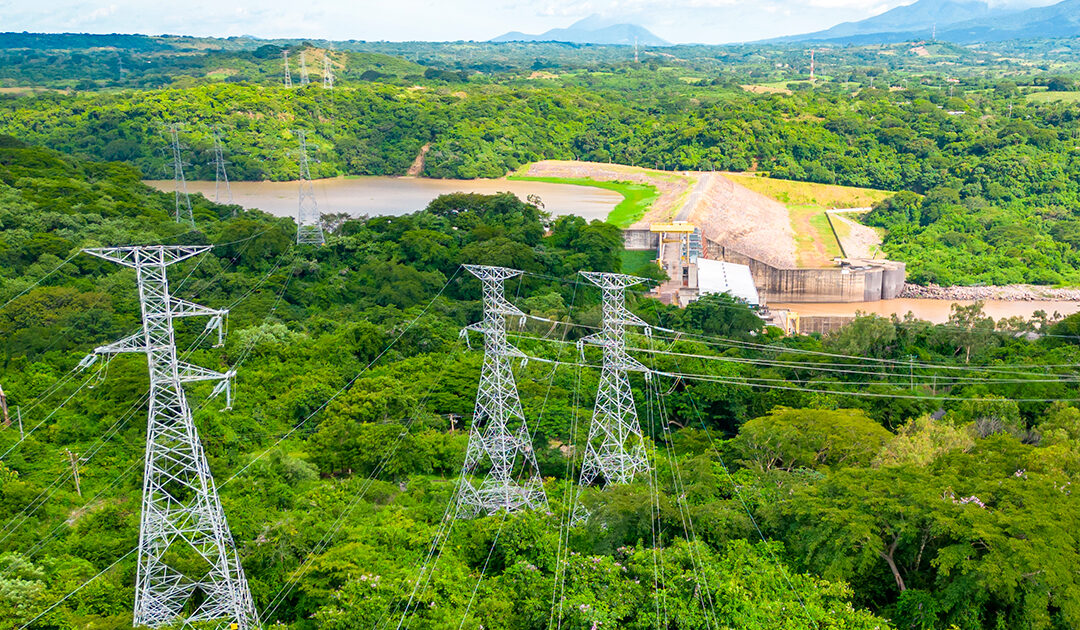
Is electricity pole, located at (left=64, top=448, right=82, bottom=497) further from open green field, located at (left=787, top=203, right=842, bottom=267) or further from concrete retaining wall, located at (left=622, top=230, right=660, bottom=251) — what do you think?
open green field, located at (left=787, top=203, right=842, bottom=267)

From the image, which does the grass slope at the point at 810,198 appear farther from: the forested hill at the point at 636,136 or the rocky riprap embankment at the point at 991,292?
the rocky riprap embankment at the point at 991,292

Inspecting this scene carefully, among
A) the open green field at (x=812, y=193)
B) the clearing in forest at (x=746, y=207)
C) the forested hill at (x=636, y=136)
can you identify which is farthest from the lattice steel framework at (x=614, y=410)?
the open green field at (x=812, y=193)

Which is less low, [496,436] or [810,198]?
[496,436]

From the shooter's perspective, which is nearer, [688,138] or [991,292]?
[991,292]

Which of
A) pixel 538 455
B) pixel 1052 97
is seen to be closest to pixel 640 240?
pixel 538 455

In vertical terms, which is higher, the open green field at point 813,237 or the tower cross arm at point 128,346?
the tower cross arm at point 128,346

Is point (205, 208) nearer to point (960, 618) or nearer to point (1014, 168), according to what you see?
point (960, 618)

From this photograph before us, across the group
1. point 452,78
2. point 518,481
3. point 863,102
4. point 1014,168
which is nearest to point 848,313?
point 518,481

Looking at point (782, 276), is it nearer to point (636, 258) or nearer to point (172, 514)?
point (636, 258)
